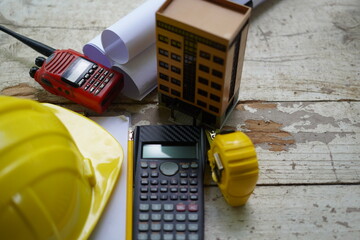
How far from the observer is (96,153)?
0.57 meters

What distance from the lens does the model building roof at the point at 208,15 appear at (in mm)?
507

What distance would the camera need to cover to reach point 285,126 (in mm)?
612

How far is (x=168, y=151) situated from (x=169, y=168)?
0.08ft

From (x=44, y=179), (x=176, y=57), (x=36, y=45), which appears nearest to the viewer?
(x=44, y=179)

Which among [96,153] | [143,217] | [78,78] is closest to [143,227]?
[143,217]

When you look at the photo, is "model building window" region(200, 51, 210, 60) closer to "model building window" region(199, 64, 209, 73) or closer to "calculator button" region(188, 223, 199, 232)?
"model building window" region(199, 64, 209, 73)

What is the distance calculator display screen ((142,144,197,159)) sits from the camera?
564 millimetres

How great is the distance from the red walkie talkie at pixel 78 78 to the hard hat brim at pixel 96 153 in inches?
1.0

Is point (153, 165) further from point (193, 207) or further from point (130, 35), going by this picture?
point (130, 35)

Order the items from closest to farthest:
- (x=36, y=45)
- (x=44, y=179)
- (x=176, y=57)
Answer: (x=44, y=179) → (x=176, y=57) → (x=36, y=45)

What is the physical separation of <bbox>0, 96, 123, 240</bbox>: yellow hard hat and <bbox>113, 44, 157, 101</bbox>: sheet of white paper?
0.39ft

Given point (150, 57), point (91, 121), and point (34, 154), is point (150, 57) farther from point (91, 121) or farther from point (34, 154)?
point (34, 154)

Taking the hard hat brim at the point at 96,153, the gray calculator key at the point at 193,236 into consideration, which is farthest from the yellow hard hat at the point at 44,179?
the gray calculator key at the point at 193,236

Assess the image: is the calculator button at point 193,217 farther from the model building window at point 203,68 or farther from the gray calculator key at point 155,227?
the model building window at point 203,68
